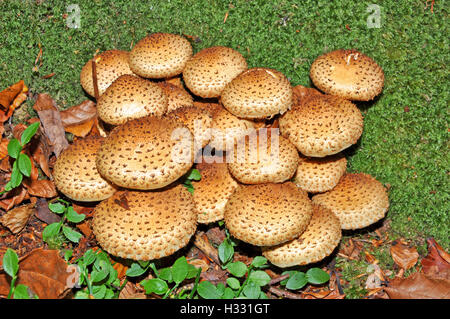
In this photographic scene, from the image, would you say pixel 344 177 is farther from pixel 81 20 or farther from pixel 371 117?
pixel 81 20

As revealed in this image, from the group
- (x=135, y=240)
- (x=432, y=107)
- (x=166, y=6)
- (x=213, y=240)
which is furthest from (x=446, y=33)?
(x=135, y=240)

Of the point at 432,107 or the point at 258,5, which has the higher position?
the point at 258,5

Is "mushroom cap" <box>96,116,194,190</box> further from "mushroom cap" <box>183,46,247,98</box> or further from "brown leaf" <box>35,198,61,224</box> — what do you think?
"brown leaf" <box>35,198,61,224</box>

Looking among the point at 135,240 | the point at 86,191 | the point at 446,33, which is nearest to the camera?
the point at 135,240

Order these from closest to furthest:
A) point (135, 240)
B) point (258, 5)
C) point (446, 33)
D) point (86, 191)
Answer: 1. point (135, 240)
2. point (86, 191)
3. point (446, 33)
4. point (258, 5)

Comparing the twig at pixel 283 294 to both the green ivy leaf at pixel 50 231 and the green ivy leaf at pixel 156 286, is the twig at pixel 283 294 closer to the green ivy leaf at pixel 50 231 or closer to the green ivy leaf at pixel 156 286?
the green ivy leaf at pixel 156 286

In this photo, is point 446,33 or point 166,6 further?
point 166,6

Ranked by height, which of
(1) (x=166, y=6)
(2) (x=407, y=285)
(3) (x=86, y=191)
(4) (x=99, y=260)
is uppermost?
(1) (x=166, y=6)

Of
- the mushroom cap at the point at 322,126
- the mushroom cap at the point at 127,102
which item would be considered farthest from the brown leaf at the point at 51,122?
the mushroom cap at the point at 322,126
